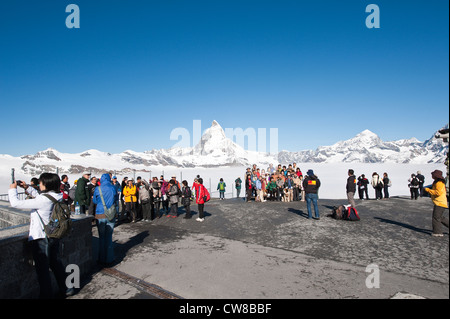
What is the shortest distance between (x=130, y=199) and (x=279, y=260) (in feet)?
22.6

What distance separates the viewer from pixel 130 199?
10320mm

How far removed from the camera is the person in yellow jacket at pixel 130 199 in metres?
10.3

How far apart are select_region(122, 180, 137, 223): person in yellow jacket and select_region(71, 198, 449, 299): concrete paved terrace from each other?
1066mm

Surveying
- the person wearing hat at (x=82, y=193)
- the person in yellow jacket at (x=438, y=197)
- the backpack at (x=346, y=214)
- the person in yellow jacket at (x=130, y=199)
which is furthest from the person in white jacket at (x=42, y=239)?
the backpack at (x=346, y=214)

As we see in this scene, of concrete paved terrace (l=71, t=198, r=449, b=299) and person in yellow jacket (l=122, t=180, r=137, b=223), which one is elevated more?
person in yellow jacket (l=122, t=180, r=137, b=223)

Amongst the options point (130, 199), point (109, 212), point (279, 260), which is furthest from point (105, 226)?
point (130, 199)

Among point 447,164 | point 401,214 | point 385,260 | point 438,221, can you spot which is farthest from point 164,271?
point 401,214

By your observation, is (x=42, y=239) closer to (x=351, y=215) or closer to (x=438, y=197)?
(x=438, y=197)

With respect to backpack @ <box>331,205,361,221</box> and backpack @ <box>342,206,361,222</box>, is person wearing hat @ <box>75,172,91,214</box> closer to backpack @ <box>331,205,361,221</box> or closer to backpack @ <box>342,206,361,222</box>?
backpack @ <box>331,205,361,221</box>

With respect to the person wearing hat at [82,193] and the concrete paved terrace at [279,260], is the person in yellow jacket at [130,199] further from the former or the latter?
the person wearing hat at [82,193]

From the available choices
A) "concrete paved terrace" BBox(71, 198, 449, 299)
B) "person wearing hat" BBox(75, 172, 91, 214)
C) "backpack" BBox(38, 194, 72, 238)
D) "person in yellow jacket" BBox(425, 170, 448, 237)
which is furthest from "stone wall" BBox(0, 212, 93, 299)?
"person in yellow jacket" BBox(425, 170, 448, 237)

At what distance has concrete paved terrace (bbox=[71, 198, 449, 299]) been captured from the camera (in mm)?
4066

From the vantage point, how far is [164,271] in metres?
5.11
